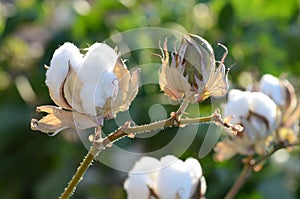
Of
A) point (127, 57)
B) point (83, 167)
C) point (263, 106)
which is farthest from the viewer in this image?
point (127, 57)

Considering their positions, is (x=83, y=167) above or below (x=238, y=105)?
above

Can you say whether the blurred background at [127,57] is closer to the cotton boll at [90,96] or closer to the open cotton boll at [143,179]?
the open cotton boll at [143,179]

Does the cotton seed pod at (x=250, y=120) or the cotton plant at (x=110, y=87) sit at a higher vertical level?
the cotton plant at (x=110, y=87)

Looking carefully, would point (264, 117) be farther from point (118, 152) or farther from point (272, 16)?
point (272, 16)

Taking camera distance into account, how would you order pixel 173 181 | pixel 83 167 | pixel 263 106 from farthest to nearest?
1. pixel 263 106
2. pixel 173 181
3. pixel 83 167

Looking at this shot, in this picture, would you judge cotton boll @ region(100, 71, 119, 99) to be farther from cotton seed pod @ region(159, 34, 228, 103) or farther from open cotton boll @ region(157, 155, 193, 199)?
open cotton boll @ region(157, 155, 193, 199)

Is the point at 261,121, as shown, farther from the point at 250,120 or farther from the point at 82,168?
the point at 82,168

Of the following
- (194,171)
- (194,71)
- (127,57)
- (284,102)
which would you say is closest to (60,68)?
(194,71)

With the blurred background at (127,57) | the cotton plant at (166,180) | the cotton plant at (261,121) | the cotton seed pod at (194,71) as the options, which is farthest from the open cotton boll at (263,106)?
the blurred background at (127,57)
